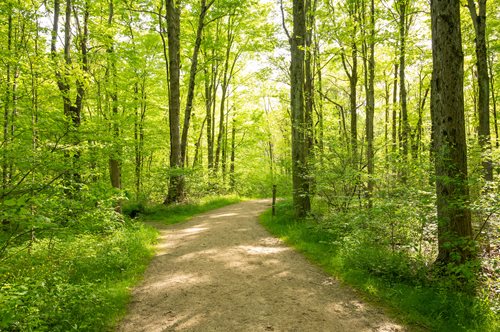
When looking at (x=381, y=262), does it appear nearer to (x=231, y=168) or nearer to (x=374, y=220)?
(x=374, y=220)

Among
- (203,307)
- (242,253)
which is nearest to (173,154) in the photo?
(242,253)

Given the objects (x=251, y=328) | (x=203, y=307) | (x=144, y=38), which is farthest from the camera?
(x=144, y=38)

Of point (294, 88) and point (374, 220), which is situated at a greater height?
point (294, 88)

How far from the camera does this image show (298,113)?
10.6 meters

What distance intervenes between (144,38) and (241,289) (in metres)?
18.1

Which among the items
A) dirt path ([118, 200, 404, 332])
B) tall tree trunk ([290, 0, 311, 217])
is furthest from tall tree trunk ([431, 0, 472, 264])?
tall tree trunk ([290, 0, 311, 217])

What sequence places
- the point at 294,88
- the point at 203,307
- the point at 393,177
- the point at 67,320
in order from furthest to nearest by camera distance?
the point at 294,88
the point at 393,177
the point at 203,307
the point at 67,320

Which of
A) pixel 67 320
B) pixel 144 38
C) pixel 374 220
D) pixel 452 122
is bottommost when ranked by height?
pixel 67 320

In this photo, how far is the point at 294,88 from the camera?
10562 millimetres

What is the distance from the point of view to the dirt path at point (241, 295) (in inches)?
175

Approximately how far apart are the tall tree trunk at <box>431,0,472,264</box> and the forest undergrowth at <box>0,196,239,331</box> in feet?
19.0

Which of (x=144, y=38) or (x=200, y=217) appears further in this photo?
(x=144, y=38)

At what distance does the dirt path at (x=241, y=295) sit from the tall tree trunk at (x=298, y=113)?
8.47ft

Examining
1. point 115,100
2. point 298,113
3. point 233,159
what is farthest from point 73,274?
point 233,159
